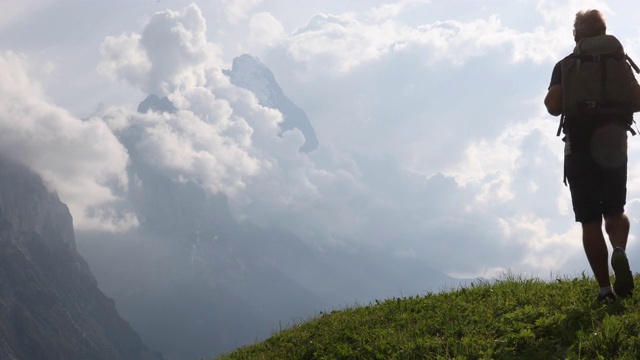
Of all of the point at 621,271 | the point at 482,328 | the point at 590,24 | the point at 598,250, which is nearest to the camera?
the point at 621,271

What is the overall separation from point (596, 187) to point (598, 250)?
0.74 meters

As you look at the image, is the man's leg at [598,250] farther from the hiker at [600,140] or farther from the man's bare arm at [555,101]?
the man's bare arm at [555,101]

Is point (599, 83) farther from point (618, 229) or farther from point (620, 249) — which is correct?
point (620, 249)

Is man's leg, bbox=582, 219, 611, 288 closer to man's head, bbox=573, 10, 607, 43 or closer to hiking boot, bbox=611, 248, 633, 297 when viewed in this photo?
hiking boot, bbox=611, 248, 633, 297

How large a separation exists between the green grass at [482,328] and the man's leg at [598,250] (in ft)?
1.09

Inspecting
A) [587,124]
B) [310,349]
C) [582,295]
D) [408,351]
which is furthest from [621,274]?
[310,349]

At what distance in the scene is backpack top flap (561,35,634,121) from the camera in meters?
6.84

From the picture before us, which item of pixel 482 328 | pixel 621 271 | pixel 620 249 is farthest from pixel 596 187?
pixel 482 328

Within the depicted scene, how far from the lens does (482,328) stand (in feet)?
24.5

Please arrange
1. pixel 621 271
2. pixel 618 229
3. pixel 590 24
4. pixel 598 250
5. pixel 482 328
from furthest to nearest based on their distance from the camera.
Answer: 1. pixel 482 328
2. pixel 590 24
3. pixel 598 250
4. pixel 618 229
5. pixel 621 271

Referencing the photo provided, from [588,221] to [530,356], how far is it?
5.91 feet

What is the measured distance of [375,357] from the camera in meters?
7.96

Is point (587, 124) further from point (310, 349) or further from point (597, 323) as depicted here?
point (310, 349)

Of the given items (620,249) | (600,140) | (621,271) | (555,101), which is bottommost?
(621,271)
